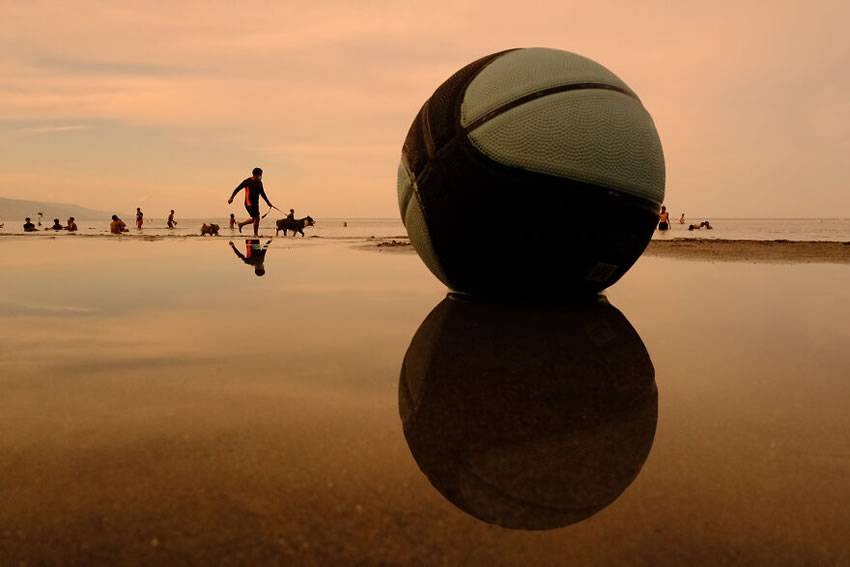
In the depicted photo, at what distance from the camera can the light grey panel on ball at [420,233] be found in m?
4.42

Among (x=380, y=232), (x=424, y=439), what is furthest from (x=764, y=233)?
(x=424, y=439)

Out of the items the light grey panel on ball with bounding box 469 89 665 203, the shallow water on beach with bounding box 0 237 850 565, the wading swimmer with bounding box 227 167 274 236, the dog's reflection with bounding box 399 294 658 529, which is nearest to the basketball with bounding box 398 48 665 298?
the light grey panel on ball with bounding box 469 89 665 203

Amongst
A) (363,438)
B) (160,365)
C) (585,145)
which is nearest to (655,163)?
(585,145)

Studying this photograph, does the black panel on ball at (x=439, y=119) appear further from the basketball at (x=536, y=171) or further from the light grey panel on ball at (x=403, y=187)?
the light grey panel on ball at (x=403, y=187)

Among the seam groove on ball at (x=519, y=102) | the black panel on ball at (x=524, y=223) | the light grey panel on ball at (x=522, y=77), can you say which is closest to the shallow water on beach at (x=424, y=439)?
the black panel on ball at (x=524, y=223)

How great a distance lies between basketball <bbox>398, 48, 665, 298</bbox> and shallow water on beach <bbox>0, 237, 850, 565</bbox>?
48 cm

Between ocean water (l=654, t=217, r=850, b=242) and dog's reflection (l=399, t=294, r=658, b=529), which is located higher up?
ocean water (l=654, t=217, r=850, b=242)

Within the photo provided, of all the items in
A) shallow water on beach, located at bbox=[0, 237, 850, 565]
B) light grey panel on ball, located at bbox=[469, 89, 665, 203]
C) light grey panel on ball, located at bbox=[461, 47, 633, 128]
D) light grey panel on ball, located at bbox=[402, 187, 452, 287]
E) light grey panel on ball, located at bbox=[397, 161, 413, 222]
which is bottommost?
shallow water on beach, located at bbox=[0, 237, 850, 565]

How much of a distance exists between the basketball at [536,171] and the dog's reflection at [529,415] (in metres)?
0.62

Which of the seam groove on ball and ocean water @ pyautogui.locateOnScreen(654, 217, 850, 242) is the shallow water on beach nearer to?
the seam groove on ball

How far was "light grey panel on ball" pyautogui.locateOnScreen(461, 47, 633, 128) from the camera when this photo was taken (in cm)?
390

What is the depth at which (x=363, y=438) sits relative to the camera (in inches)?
78.4

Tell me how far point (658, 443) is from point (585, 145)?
7.80 ft

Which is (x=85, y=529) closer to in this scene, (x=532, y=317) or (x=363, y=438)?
(x=363, y=438)
